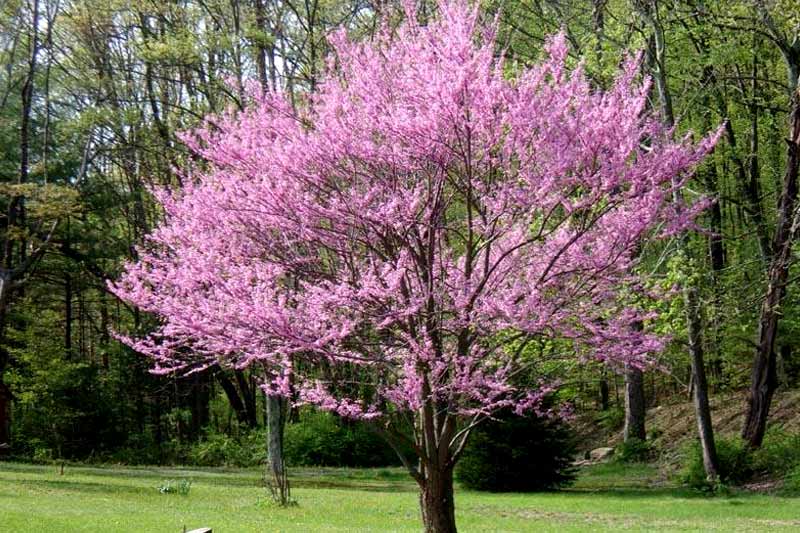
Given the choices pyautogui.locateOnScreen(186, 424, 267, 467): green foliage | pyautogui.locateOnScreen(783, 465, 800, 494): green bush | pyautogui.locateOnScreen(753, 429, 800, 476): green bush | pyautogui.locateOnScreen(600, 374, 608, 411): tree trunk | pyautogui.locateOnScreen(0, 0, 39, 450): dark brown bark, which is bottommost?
pyautogui.locateOnScreen(783, 465, 800, 494): green bush

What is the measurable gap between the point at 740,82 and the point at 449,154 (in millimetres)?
17549

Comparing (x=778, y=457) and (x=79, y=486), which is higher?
(x=79, y=486)

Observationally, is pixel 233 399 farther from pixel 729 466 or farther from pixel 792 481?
pixel 792 481

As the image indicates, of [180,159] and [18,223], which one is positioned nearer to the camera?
[180,159]

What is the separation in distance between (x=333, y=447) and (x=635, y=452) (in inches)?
360

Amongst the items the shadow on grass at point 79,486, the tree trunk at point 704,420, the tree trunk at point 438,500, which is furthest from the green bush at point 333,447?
the tree trunk at point 438,500

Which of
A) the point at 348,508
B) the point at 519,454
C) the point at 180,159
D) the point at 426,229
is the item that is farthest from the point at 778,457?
the point at 180,159

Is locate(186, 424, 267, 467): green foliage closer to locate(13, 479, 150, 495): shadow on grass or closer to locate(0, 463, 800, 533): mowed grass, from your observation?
locate(0, 463, 800, 533): mowed grass

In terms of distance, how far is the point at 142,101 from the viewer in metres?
26.4

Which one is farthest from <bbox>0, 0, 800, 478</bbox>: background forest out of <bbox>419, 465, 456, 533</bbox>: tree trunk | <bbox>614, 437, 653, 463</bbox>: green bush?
<bbox>419, 465, 456, 533</bbox>: tree trunk

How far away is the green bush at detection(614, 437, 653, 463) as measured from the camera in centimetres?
2228

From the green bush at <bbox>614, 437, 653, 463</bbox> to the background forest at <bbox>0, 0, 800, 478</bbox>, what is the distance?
492mm

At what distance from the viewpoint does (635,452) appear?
73.3 ft

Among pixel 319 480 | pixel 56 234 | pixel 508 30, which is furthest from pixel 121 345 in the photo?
pixel 508 30
